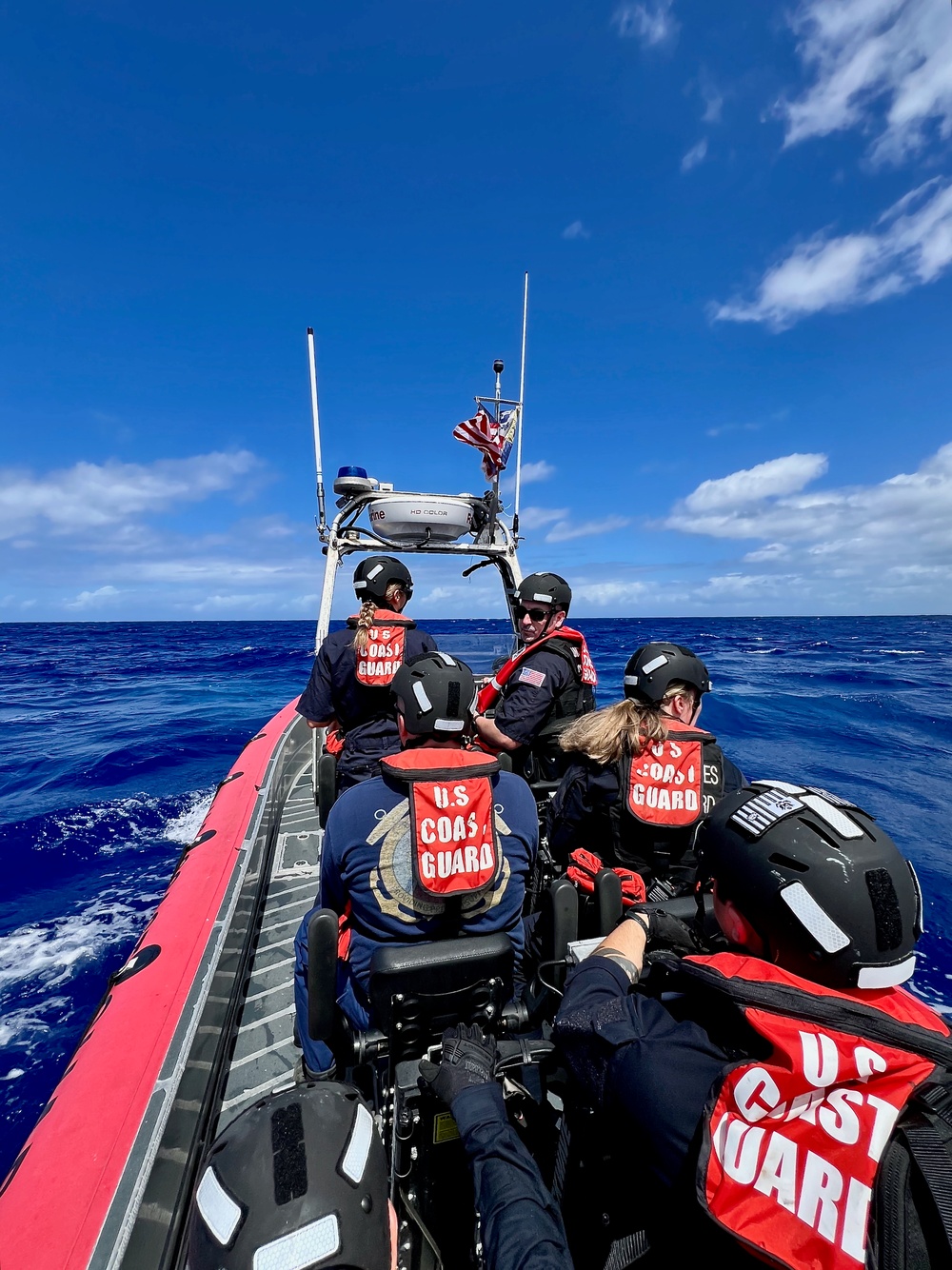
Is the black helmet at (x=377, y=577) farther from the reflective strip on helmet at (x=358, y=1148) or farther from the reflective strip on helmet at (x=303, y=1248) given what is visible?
the reflective strip on helmet at (x=303, y=1248)

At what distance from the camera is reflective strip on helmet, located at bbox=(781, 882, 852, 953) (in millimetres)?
969

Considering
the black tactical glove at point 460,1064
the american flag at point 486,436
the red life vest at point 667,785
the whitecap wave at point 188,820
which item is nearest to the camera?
the black tactical glove at point 460,1064

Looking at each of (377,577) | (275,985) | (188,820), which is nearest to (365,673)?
(377,577)

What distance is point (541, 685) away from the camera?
3.46 m

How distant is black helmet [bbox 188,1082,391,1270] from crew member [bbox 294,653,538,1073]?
0.52 m

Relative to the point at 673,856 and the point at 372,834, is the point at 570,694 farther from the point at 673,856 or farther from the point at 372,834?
the point at 372,834

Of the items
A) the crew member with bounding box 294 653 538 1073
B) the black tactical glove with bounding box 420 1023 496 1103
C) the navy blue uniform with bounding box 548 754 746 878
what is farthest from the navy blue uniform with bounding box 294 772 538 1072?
the navy blue uniform with bounding box 548 754 746 878

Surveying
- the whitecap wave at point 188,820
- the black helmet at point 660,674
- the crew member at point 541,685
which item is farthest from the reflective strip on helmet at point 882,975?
the whitecap wave at point 188,820

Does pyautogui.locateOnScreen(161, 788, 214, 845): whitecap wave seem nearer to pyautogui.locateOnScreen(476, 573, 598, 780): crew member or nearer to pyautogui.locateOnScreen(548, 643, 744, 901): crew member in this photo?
pyautogui.locateOnScreen(476, 573, 598, 780): crew member

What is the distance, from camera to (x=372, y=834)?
→ 174 centimetres

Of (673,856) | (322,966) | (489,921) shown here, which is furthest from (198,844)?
(673,856)

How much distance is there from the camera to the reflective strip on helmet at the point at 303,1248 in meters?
0.98

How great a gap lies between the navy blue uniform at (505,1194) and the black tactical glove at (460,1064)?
0.26ft

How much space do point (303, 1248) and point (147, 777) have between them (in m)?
8.96
